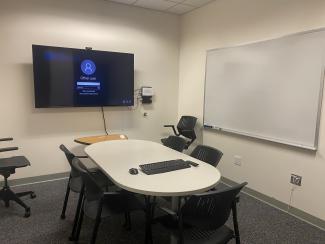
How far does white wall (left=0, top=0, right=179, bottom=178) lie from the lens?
343cm

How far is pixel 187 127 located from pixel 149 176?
2506 millimetres

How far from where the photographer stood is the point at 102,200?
187 centimetres

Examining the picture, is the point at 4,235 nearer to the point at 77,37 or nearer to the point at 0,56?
the point at 0,56

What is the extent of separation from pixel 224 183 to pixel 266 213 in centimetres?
100

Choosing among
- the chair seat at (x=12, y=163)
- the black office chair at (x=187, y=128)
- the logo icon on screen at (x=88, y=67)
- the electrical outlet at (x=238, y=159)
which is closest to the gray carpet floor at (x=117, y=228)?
the chair seat at (x=12, y=163)

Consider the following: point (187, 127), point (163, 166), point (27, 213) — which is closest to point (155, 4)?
point (187, 127)

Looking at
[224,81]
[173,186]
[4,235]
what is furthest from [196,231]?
→ [224,81]

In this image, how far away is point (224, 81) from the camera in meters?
3.80

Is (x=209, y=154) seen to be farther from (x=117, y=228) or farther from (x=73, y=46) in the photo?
(x=73, y=46)

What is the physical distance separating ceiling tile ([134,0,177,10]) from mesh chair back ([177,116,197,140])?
1944 mm

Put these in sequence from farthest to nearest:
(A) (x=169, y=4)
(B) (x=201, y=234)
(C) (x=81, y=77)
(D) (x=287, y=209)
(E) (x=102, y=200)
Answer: (A) (x=169, y=4) → (C) (x=81, y=77) → (D) (x=287, y=209) → (E) (x=102, y=200) → (B) (x=201, y=234)

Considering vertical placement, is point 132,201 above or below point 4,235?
above

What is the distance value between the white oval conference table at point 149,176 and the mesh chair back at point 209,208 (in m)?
0.10

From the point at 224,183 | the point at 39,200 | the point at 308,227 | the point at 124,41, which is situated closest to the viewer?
the point at 308,227
